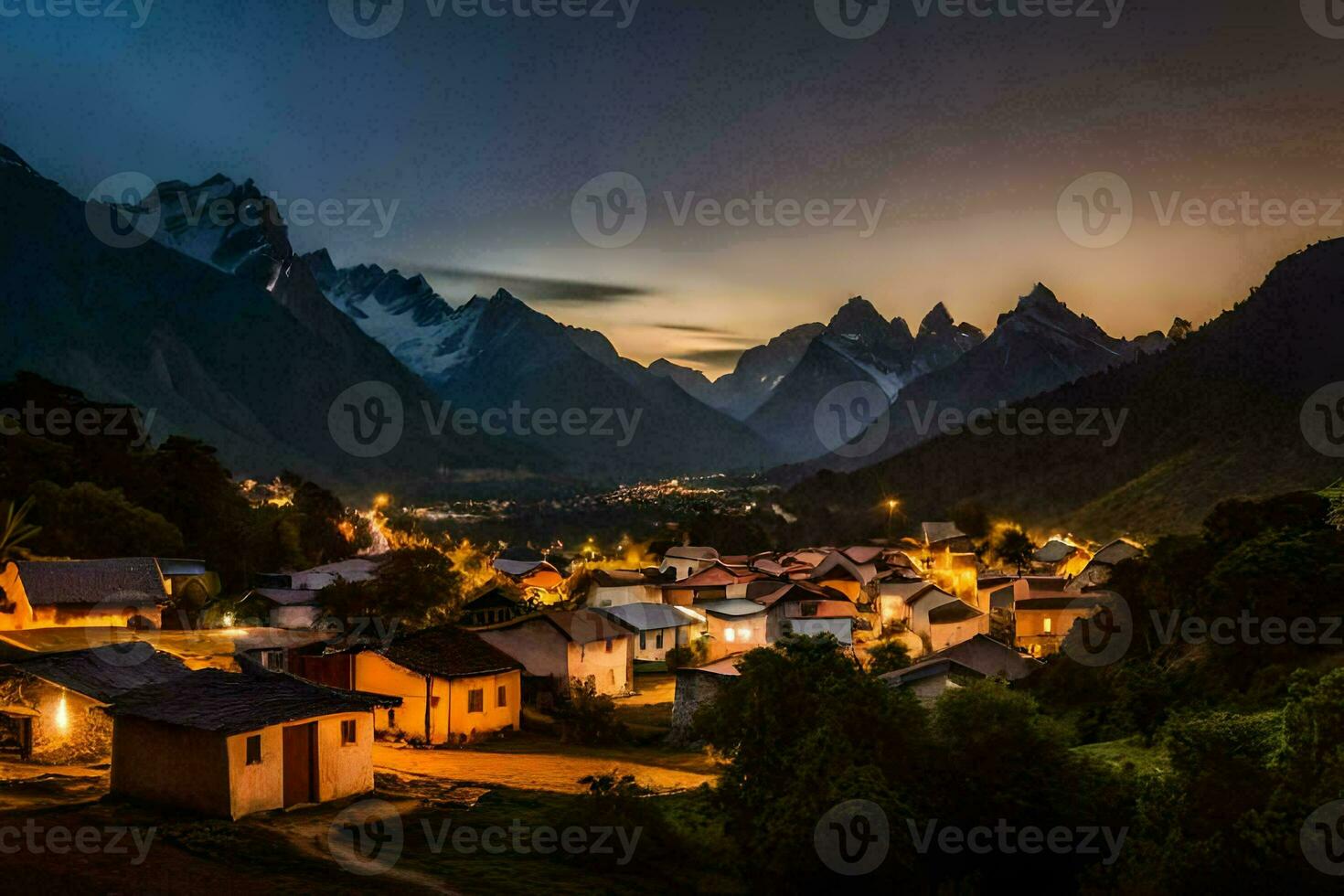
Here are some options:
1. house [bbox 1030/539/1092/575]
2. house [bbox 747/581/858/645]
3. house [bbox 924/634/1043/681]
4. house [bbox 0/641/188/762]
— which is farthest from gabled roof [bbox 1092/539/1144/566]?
house [bbox 0/641/188/762]

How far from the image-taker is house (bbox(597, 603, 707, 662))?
53.0 m

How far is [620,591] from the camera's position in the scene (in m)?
63.8

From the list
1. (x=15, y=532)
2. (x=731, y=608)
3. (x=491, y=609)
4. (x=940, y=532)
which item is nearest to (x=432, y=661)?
(x=491, y=609)

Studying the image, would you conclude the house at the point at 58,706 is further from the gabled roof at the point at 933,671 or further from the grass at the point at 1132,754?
the grass at the point at 1132,754

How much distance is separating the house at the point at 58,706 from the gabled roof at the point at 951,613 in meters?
37.8

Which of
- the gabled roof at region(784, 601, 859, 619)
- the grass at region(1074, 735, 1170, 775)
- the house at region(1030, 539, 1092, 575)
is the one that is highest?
the house at region(1030, 539, 1092, 575)

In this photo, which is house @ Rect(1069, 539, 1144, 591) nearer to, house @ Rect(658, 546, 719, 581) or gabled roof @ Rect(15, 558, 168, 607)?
house @ Rect(658, 546, 719, 581)

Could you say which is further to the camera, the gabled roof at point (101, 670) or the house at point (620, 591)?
the house at point (620, 591)

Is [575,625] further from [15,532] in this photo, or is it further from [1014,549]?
[1014,549]

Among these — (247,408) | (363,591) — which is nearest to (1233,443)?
(363,591)

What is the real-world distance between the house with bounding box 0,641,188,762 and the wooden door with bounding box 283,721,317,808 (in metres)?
5.46

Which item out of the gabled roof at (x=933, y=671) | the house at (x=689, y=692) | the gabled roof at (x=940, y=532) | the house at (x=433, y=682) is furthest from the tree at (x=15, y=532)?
the gabled roof at (x=940, y=532)

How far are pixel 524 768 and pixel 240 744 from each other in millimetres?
10348

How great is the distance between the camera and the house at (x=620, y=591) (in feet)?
209
